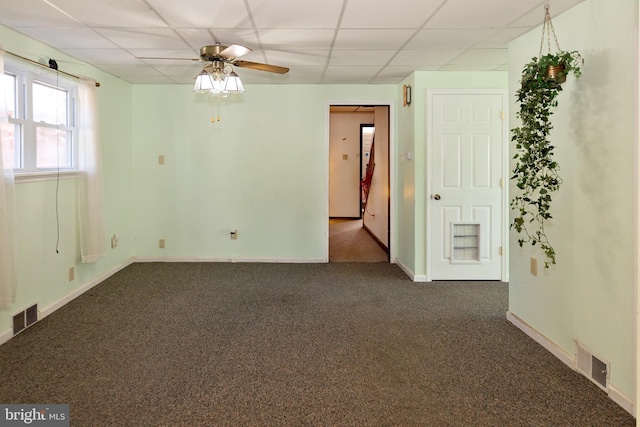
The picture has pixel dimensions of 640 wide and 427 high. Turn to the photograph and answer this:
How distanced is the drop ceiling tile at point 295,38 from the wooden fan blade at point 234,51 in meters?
0.31

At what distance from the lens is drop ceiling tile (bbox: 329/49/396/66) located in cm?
396

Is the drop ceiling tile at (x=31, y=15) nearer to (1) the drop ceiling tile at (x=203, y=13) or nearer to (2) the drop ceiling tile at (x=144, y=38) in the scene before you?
(2) the drop ceiling tile at (x=144, y=38)

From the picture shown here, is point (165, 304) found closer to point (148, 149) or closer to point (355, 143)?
point (148, 149)

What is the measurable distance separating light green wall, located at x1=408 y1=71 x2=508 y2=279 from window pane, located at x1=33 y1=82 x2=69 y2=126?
365 cm

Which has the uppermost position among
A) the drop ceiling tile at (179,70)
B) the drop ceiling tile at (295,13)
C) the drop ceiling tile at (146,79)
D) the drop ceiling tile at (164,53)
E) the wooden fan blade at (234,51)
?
the drop ceiling tile at (146,79)

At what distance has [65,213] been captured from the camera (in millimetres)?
4023

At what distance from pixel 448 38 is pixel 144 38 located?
2.54m

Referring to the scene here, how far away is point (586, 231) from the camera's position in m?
2.58

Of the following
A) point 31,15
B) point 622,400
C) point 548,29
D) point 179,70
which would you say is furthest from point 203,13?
point 622,400

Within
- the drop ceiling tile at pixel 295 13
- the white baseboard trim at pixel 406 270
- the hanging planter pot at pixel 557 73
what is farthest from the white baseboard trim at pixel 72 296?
the hanging planter pot at pixel 557 73

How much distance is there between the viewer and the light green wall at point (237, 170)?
18.4 ft

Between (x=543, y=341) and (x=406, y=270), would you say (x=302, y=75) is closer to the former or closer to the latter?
(x=406, y=270)

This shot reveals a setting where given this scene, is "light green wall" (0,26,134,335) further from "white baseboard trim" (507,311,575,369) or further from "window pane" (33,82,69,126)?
"white baseboard trim" (507,311,575,369)

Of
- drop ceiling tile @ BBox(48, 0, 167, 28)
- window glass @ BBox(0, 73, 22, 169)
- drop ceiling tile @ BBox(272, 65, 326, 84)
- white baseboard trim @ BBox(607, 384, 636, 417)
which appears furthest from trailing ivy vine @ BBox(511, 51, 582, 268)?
window glass @ BBox(0, 73, 22, 169)
